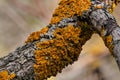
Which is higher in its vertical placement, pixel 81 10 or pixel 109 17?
pixel 81 10

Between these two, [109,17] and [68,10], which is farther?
[68,10]

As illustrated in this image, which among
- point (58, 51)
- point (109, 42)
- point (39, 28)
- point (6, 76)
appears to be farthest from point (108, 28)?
point (39, 28)

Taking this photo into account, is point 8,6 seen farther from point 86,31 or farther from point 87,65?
point 86,31

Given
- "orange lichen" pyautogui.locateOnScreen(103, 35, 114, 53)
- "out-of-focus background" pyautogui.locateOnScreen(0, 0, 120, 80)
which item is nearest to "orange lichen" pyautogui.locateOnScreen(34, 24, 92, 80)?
"orange lichen" pyautogui.locateOnScreen(103, 35, 114, 53)

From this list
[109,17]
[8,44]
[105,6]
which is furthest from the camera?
[8,44]

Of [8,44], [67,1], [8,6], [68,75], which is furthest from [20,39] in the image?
[67,1]

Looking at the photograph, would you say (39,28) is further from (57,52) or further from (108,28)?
(108,28)

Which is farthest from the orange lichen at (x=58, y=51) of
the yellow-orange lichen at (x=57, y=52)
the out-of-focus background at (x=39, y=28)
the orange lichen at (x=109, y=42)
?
the out-of-focus background at (x=39, y=28)
